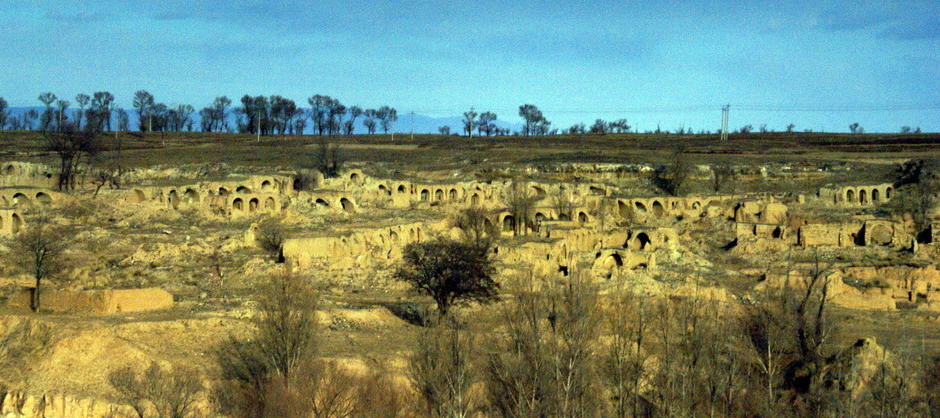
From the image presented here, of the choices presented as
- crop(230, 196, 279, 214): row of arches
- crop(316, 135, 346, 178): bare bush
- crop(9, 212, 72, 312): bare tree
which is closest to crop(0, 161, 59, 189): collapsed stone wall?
crop(230, 196, 279, 214): row of arches

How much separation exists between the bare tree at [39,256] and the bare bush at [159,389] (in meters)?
6.95

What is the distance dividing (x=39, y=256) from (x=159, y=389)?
10.6 metres

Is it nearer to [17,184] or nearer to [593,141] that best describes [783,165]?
[593,141]

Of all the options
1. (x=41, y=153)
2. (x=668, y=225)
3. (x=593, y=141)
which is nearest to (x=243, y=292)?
(x=668, y=225)

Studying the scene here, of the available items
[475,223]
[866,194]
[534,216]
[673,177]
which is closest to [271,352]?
[475,223]

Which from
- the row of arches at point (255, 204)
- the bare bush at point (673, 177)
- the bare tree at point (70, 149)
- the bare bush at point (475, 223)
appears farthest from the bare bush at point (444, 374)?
the bare bush at point (673, 177)

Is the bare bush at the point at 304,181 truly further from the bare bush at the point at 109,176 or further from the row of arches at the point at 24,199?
the row of arches at the point at 24,199

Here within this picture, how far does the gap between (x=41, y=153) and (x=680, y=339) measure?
58396 millimetres

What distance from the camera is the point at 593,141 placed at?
106 meters

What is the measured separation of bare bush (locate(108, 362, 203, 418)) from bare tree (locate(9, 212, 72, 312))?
6.95 meters

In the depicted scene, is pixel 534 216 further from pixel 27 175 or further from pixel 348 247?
pixel 27 175

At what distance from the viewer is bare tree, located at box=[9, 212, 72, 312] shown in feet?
98.9

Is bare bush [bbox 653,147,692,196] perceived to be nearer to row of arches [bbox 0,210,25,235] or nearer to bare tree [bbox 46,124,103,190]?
bare tree [bbox 46,124,103,190]

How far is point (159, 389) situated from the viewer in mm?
22656
